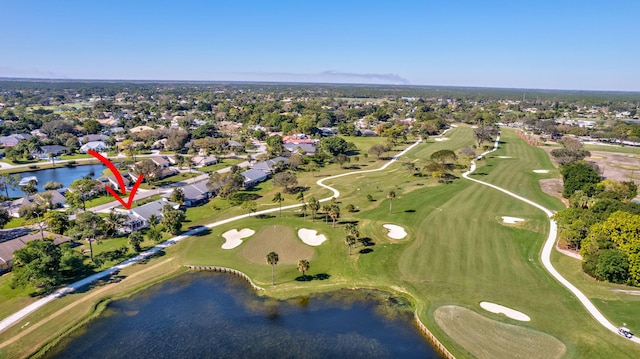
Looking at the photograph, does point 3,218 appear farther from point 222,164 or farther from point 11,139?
point 11,139

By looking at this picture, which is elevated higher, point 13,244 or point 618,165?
point 618,165

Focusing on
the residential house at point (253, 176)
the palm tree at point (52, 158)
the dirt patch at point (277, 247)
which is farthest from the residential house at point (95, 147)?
the dirt patch at point (277, 247)

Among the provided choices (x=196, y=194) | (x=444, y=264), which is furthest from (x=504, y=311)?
(x=196, y=194)

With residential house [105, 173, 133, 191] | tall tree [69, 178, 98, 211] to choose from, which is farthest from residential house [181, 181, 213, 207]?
tall tree [69, 178, 98, 211]

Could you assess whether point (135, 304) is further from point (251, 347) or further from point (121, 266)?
point (251, 347)

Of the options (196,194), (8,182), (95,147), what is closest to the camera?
(196,194)
